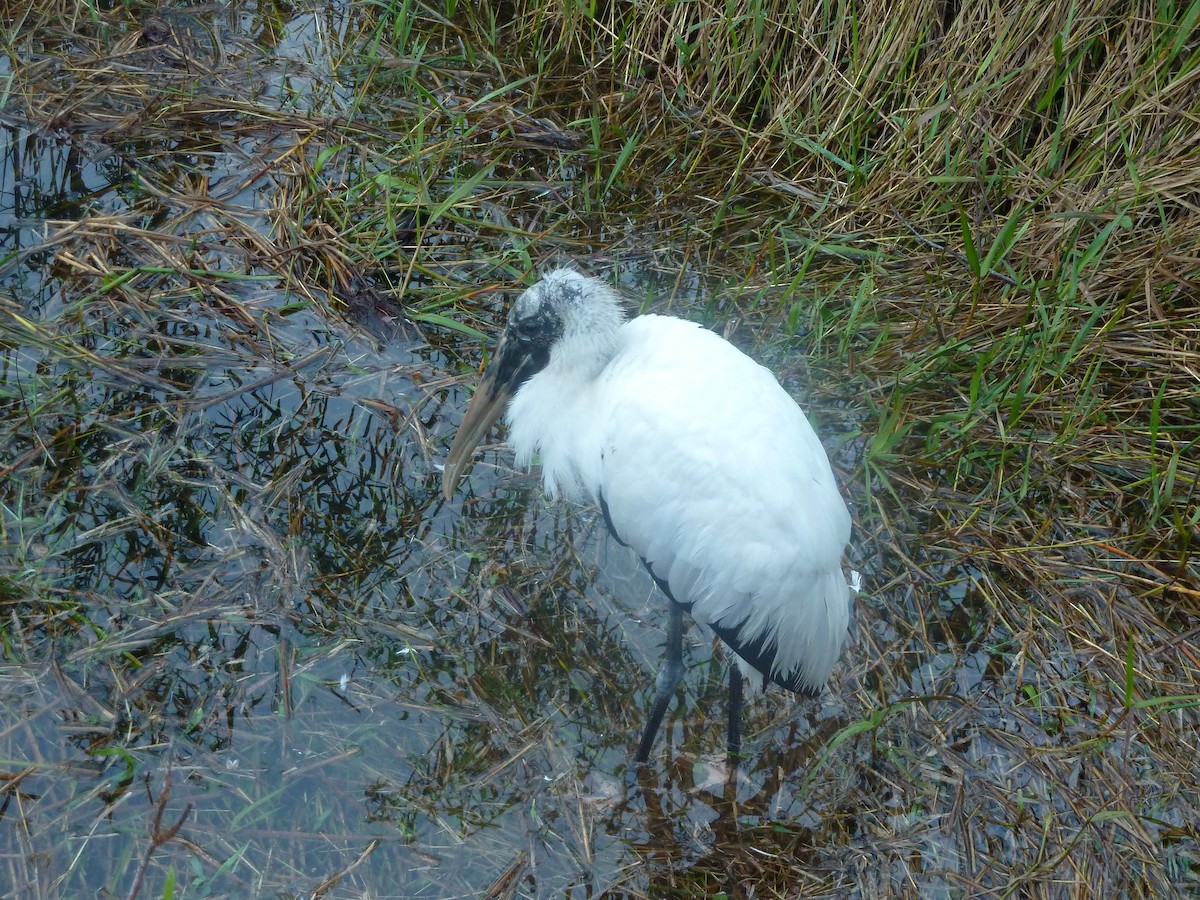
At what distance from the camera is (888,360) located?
4148 mm

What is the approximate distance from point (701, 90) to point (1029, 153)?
145 centimetres

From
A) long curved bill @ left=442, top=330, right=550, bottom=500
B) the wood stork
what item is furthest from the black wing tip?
long curved bill @ left=442, top=330, right=550, bottom=500

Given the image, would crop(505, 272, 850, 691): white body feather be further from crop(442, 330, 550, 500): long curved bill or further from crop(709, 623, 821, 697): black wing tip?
crop(442, 330, 550, 500): long curved bill

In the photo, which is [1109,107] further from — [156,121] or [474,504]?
[156,121]

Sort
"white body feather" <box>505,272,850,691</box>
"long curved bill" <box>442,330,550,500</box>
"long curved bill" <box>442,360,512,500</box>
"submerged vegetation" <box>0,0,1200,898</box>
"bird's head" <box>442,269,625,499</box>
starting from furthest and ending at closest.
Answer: "long curved bill" <box>442,360,512,500</box>, "long curved bill" <box>442,330,550,500</box>, "bird's head" <box>442,269,625,499</box>, "submerged vegetation" <box>0,0,1200,898</box>, "white body feather" <box>505,272,850,691</box>

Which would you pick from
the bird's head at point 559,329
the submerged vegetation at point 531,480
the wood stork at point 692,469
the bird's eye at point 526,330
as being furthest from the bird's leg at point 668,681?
the bird's eye at point 526,330

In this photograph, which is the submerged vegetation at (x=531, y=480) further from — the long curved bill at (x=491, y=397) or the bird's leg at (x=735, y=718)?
the long curved bill at (x=491, y=397)

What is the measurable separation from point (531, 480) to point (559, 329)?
795mm

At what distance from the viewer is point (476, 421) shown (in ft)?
11.6

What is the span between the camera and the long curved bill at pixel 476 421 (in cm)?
349

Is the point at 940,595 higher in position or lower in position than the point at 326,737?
higher

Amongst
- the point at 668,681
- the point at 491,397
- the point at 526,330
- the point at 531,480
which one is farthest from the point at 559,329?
the point at 668,681

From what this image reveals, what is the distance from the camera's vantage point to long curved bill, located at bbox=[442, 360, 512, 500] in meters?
3.49

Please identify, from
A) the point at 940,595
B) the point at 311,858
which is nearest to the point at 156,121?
the point at 311,858
